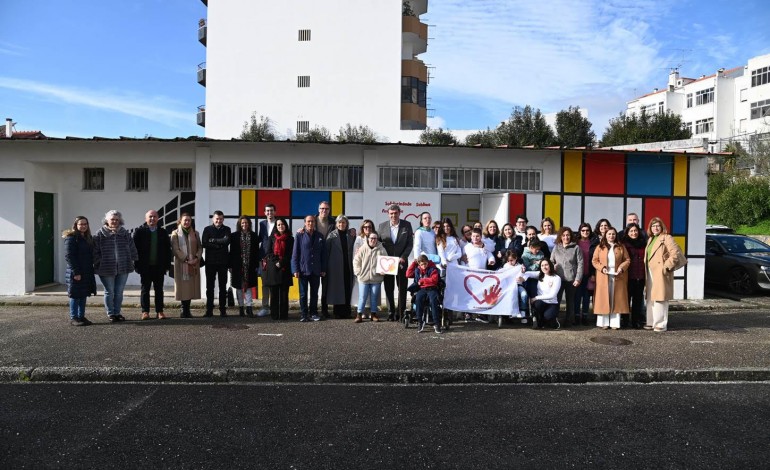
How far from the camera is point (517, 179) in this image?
13.4 metres

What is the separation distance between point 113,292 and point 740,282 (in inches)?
570

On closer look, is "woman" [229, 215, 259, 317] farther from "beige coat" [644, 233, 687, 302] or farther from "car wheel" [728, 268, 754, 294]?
"car wheel" [728, 268, 754, 294]

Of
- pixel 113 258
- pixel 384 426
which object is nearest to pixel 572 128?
pixel 113 258

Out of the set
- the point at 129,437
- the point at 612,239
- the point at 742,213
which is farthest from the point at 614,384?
the point at 742,213

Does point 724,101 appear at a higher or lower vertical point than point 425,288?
higher

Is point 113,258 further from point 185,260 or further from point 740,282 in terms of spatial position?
point 740,282

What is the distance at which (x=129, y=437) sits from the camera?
5125 millimetres

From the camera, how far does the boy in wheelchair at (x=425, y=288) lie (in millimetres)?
9594

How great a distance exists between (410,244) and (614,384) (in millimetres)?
4638

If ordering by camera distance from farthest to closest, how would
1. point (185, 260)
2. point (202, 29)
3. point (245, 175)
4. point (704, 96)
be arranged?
point (704, 96)
point (202, 29)
point (245, 175)
point (185, 260)

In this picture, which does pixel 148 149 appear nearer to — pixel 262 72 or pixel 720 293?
pixel 720 293

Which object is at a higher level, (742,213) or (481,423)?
(742,213)

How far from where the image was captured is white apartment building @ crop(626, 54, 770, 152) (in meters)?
52.8

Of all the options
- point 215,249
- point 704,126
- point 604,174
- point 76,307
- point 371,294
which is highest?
point 704,126
